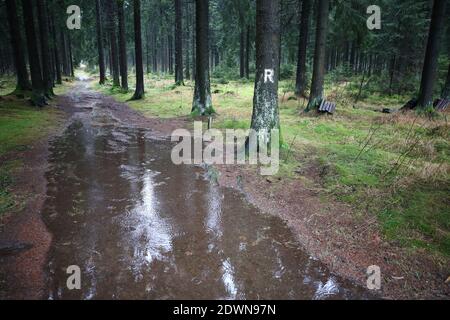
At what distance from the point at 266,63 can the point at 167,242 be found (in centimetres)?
565

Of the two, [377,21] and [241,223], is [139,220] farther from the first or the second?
[377,21]

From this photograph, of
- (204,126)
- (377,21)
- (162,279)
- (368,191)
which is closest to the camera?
(162,279)

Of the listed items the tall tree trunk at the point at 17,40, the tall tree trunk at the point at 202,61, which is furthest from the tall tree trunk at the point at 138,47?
the tall tree trunk at the point at 202,61

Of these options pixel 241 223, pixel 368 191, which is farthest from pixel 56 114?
pixel 368 191

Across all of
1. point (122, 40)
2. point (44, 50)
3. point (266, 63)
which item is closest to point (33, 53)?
point (44, 50)

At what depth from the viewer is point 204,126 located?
13.2 m

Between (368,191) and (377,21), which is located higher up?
(377,21)

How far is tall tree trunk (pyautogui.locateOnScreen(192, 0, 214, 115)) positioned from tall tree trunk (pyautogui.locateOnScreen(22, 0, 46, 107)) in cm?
851

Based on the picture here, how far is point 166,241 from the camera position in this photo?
4922mm

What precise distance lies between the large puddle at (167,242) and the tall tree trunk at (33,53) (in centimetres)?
1118

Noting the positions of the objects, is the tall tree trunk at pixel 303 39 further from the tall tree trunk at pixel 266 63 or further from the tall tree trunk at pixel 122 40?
the tall tree trunk at pixel 122 40

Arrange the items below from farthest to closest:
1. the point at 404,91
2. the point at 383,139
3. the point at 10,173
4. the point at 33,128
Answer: the point at 404,91, the point at 33,128, the point at 383,139, the point at 10,173

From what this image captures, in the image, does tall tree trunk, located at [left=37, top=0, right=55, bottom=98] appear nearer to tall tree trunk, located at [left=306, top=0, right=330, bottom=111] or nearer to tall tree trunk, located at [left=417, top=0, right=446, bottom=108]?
tall tree trunk, located at [left=306, top=0, right=330, bottom=111]
